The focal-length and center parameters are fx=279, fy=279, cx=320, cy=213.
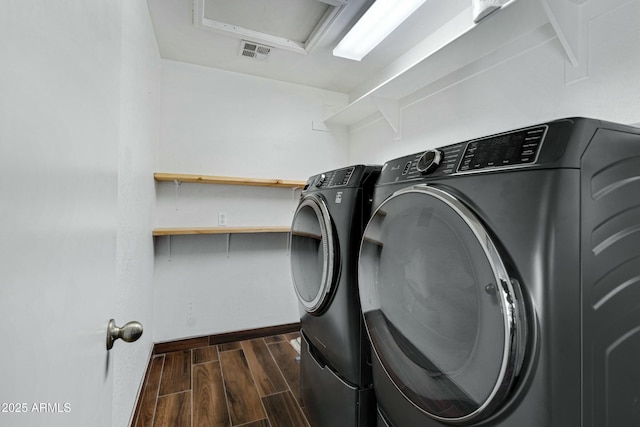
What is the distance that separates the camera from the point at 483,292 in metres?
0.60

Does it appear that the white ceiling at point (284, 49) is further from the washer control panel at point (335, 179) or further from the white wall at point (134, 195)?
the washer control panel at point (335, 179)

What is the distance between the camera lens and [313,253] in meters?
1.41

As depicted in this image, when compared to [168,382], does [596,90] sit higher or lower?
higher

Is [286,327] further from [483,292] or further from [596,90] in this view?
[596,90]

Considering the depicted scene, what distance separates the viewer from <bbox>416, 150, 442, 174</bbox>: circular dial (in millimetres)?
814

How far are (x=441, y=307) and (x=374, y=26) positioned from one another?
172cm

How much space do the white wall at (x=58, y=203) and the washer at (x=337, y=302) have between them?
2.55 feet

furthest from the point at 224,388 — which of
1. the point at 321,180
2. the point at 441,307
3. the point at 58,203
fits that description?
the point at 58,203

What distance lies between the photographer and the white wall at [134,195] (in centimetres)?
119

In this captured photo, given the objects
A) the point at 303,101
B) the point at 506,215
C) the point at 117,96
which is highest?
the point at 303,101

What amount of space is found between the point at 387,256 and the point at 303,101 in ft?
7.43

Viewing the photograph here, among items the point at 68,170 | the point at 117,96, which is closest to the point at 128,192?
the point at 117,96

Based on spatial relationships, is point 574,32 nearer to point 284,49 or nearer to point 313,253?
point 313,253

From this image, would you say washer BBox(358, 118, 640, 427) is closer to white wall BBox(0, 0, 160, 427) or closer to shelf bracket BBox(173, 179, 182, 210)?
white wall BBox(0, 0, 160, 427)
